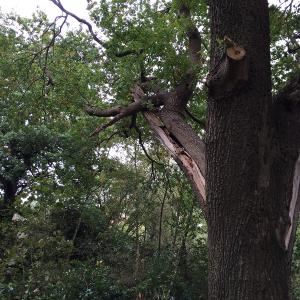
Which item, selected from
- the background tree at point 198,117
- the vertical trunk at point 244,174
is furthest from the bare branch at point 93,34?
the vertical trunk at point 244,174

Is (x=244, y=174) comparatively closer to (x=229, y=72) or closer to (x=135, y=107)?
(x=229, y=72)

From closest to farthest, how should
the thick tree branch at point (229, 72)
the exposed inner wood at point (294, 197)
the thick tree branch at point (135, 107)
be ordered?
1. the thick tree branch at point (229, 72)
2. the exposed inner wood at point (294, 197)
3. the thick tree branch at point (135, 107)

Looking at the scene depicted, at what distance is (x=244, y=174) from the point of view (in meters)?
2.80

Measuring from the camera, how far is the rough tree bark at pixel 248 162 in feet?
9.02

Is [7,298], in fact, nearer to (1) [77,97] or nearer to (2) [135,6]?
(1) [77,97]

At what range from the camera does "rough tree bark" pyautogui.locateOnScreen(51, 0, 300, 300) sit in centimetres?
275

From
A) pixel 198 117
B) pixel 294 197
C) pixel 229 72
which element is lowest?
pixel 294 197

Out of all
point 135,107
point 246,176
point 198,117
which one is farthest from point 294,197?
point 198,117

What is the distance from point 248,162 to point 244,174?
8cm

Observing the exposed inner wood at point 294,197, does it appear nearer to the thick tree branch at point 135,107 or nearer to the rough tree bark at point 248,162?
the rough tree bark at point 248,162

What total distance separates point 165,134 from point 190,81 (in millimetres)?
925

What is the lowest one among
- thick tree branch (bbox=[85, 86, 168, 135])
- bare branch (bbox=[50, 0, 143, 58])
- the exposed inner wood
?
the exposed inner wood

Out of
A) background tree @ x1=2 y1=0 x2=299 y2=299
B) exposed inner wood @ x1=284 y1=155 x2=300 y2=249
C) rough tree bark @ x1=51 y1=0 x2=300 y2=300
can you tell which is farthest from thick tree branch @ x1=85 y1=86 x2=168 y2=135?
exposed inner wood @ x1=284 y1=155 x2=300 y2=249

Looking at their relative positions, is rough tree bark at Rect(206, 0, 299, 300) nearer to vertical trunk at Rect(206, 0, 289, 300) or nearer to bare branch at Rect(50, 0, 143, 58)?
vertical trunk at Rect(206, 0, 289, 300)
